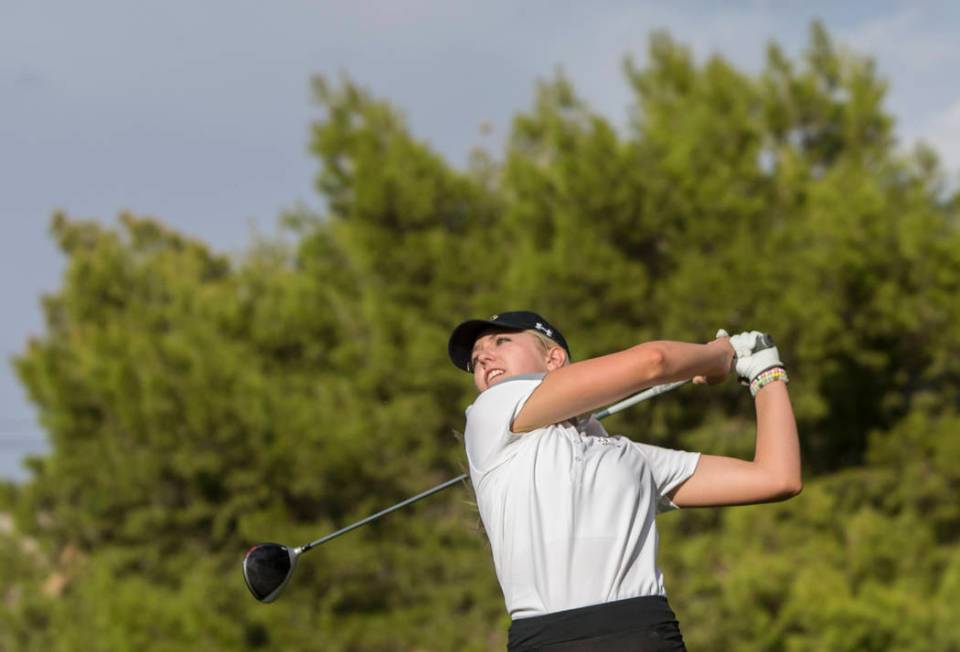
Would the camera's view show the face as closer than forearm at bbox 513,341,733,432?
No

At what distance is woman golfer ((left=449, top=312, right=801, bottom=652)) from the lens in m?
3.11

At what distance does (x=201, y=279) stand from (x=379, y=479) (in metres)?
12.6

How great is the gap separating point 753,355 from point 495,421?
27.9 inches

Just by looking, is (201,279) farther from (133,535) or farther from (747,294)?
(747,294)

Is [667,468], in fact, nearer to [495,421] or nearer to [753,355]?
[753,355]

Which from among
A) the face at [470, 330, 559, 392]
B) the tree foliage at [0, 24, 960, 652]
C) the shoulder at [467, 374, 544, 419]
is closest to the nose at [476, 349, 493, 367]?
the face at [470, 330, 559, 392]

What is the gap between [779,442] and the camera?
347 centimetres

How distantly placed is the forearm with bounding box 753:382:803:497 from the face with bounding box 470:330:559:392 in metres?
0.56

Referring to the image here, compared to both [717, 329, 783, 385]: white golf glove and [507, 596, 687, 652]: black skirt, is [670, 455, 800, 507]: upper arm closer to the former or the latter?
[717, 329, 783, 385]: white golf glove

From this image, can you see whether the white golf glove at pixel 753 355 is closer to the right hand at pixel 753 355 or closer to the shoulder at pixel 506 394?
the right hand at pixel 753 355

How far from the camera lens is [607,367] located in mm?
3107

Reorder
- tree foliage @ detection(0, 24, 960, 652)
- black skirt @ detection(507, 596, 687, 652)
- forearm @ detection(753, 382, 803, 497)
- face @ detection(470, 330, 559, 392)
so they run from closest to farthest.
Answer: black skirt @ detection(507, 596, 687, 652) → forearm @ detection(753, 382, 803, 497) → face @ detection(470, 330, 559, 392) → tree foliage @ detection(0, 24, 960, 652)

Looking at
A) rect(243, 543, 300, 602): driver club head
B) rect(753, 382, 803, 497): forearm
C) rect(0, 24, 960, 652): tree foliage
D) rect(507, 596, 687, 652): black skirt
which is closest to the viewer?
rect(507, 596, 687, 652): black skirt

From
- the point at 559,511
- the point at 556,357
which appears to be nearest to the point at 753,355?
the point at 556,357
